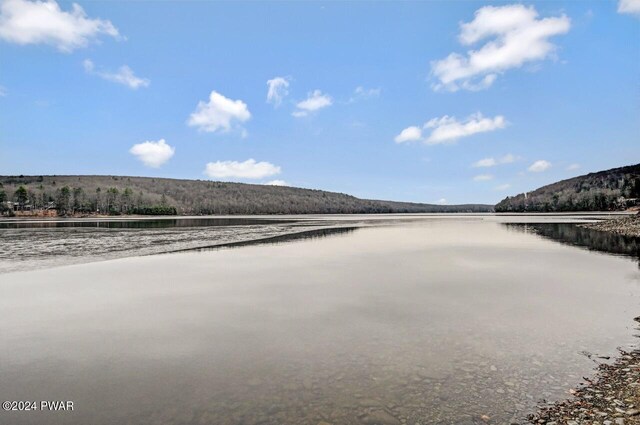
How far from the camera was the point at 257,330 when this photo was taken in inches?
399

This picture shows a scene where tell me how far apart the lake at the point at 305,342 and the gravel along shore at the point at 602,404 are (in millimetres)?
270

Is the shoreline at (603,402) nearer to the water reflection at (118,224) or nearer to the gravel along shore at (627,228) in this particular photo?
the gravel along shore at (627,228)

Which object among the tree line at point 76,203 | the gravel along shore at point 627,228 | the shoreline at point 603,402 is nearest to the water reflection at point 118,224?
the tree line at point 76,203

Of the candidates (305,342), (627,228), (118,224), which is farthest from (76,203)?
(627,228)

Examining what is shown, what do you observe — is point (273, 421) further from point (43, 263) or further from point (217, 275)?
point (43, 263)

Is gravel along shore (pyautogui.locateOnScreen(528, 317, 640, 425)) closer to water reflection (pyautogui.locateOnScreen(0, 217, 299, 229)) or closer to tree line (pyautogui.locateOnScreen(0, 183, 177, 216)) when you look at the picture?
water reflection (pyautogui.locateOnScreen(0, 217, 299, 229))

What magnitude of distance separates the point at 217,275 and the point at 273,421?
13766 mm

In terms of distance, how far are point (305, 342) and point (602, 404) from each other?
19.3 feet

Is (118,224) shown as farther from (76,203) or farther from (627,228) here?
(76,203)

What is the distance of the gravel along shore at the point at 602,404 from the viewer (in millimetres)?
5414

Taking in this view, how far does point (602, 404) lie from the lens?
582 cm

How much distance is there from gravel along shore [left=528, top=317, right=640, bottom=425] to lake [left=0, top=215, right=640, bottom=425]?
270 millimetres

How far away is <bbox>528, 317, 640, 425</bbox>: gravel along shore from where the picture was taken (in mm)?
5414

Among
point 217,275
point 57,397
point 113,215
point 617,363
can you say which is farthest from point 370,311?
point 113,215
